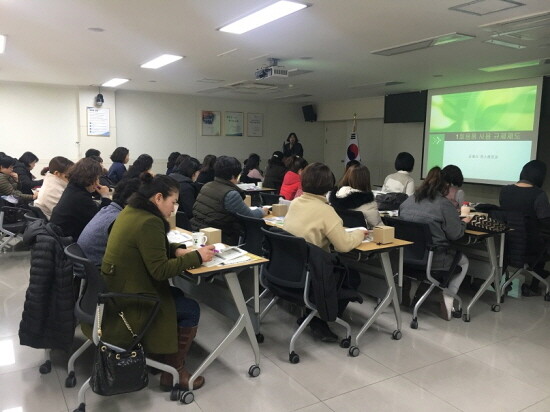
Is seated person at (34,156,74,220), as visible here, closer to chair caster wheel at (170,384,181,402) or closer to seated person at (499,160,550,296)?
chair caster wheel at (170,384,181,402)

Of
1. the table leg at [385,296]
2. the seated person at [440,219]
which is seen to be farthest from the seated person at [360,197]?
the table leg at [385,296]

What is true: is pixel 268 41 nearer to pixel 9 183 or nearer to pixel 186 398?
pixel 9 183

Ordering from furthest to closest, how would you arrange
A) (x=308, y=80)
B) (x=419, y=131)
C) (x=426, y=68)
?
(x=419, y=131)
(x=308, y=80)
(x=426, y=68)

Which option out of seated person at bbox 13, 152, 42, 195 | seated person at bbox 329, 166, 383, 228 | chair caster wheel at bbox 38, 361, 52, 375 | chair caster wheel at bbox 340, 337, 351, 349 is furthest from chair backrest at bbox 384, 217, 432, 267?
seated person at bbox 13, 152, 42, 195

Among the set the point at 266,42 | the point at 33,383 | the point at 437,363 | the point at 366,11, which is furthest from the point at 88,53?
the point at 437,363

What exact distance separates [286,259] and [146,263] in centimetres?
104

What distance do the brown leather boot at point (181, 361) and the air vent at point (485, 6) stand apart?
3.20 m

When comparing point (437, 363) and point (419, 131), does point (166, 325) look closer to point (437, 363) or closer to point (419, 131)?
point (437, 363)

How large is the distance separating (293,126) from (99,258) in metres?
9.49

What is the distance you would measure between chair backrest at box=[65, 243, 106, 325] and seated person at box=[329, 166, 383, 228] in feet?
6.88

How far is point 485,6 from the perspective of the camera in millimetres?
3482

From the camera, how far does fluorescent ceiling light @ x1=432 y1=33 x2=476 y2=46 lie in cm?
439

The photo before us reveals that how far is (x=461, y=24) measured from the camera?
4012 millimetres

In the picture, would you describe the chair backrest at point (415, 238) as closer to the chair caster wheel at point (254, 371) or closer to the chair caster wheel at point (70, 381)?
the chair caster wheel at point (254, 371)
